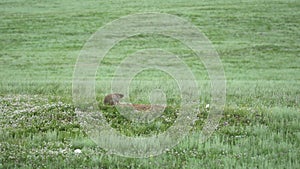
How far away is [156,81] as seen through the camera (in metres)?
18.3

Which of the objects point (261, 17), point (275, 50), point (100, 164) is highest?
point (261, 17)

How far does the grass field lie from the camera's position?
21.6 ft

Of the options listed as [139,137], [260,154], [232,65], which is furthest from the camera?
[232,65]

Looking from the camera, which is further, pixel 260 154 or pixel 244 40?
pixel 244 40

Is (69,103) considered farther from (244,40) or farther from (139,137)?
(244,40)

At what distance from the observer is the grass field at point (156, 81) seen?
659 cm

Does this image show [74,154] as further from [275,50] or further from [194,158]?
[275,50]

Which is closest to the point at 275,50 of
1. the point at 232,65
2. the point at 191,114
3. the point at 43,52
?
the point at 232,65

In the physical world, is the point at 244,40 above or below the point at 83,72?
above

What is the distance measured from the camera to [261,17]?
45719 millimetres

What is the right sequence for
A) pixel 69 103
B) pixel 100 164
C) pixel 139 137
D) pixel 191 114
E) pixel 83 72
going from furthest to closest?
pixel 83 72 < pixel 69 103 < pixel 191 114 < pixel 139 137 < pixel 100 164

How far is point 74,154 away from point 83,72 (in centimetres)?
1839

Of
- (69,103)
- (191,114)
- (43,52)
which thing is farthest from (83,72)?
(191,114)

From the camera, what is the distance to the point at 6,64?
2844cm
